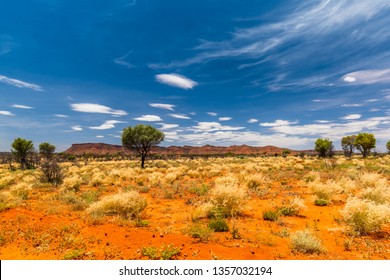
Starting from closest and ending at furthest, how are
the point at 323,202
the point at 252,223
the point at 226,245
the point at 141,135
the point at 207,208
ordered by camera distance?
the point at 226,245, the point at 252,223, the point at 207,208, the point at 323,202, the point at 141,135

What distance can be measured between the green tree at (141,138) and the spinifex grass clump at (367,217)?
35.4 m

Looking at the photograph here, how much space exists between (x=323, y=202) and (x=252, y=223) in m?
5.09

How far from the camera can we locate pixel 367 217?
8297mm

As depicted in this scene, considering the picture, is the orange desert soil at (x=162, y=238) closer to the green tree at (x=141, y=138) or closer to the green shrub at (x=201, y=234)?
the green shrub at (x=201, y=234)

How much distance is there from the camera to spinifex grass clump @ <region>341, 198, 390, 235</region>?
8.20m

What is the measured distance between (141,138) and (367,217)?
36216 mm

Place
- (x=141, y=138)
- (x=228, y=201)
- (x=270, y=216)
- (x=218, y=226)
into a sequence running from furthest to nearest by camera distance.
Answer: (x=141, y=138) < (x=228, y=201) < (x=270, y=216) < (x=218, y=226)

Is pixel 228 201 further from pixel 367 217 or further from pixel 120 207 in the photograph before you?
pixel 367 217

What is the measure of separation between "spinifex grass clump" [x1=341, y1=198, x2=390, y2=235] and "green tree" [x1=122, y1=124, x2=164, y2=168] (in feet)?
116

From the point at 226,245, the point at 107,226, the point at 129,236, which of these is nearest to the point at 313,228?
the point at 226,245

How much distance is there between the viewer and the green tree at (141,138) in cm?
4194

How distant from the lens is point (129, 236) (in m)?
7.88

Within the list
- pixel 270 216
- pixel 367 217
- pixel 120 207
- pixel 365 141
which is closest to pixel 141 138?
pixel 120 207

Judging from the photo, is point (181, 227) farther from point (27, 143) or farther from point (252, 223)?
point (27, 143)
